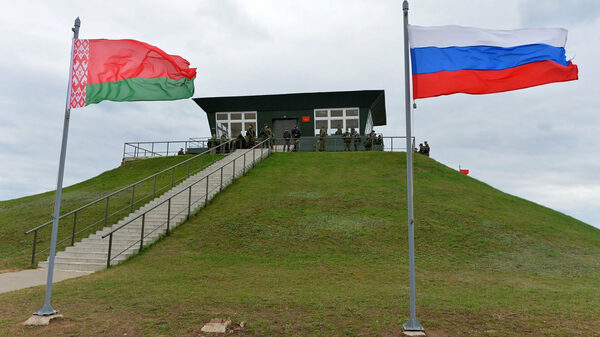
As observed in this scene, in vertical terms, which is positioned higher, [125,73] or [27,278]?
[125,73]

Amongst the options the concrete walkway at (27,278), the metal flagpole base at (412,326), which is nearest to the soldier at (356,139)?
the concrete walkway at (27,278)

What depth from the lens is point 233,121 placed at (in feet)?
106

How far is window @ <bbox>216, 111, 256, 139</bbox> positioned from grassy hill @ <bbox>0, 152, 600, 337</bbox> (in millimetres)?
13991

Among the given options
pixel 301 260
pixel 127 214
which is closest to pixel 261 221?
pixel 301 260

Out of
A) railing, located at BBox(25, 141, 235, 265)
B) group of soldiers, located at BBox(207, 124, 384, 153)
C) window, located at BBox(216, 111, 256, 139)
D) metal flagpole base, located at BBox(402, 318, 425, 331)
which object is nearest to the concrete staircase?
railing, located at BBox(25, 141, 235, 265)

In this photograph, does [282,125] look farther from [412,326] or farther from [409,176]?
[412,326]

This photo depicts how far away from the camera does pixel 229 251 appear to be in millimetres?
10922

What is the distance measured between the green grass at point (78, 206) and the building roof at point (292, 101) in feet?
28.7

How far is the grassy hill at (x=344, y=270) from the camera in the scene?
218 inches

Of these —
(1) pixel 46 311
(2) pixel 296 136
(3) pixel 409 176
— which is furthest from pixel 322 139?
(1) pixel 46 311

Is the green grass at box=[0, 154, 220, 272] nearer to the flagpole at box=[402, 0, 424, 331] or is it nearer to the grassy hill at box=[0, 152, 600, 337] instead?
the grassy hill at box=[0, 152, 600, 337]

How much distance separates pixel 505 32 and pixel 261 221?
9.12 metres

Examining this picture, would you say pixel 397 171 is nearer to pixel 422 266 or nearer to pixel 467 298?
pixel 422 266

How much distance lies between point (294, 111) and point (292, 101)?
0.92 metres
